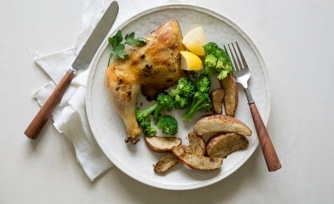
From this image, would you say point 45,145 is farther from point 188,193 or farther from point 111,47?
point 188,193

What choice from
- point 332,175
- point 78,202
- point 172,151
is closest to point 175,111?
point 172,151

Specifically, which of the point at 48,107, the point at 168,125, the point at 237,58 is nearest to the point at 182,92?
the point at 168,125

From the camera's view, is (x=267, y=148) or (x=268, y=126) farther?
(x=268, y=126)

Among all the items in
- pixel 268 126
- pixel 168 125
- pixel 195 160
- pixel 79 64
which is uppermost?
pixel 79 64

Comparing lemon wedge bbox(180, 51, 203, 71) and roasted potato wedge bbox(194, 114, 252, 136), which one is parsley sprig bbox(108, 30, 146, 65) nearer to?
lemon wedge bbox(180, 51, 203, 71)

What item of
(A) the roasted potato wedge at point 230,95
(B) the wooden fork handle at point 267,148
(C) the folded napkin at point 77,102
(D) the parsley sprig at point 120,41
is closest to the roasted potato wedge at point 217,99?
(A) the roasted potato wedge at point 230,95

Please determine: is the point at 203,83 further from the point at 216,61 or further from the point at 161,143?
the point at 161,143
